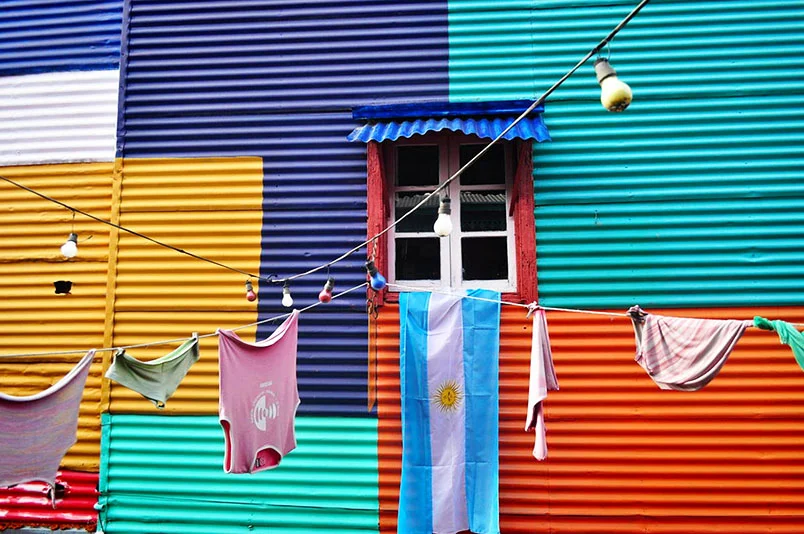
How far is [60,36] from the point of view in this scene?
22.0ft

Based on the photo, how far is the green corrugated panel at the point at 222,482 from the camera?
219 inches

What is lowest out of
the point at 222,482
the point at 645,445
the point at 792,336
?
the point at 222,482

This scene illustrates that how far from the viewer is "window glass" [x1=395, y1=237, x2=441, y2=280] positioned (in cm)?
600

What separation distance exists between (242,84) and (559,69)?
12.0 feet

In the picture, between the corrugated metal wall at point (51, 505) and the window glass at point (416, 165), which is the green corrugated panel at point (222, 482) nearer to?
the corrugated metal wall at point (51, 505)

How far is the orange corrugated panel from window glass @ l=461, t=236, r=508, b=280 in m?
0.84

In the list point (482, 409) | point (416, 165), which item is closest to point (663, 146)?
point (416, 165)

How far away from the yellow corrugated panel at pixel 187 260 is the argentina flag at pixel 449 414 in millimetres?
1908

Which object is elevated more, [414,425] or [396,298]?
[396,298]

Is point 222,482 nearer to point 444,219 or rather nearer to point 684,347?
point 444,219

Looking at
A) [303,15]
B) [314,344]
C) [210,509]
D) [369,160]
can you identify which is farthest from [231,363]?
[303,15]

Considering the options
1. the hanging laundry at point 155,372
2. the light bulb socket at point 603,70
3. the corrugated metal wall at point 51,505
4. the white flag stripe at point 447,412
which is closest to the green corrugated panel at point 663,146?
the white flag stripe at point 447,412

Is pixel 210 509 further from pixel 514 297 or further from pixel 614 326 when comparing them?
pixel 614 326

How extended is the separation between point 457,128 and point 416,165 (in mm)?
905
